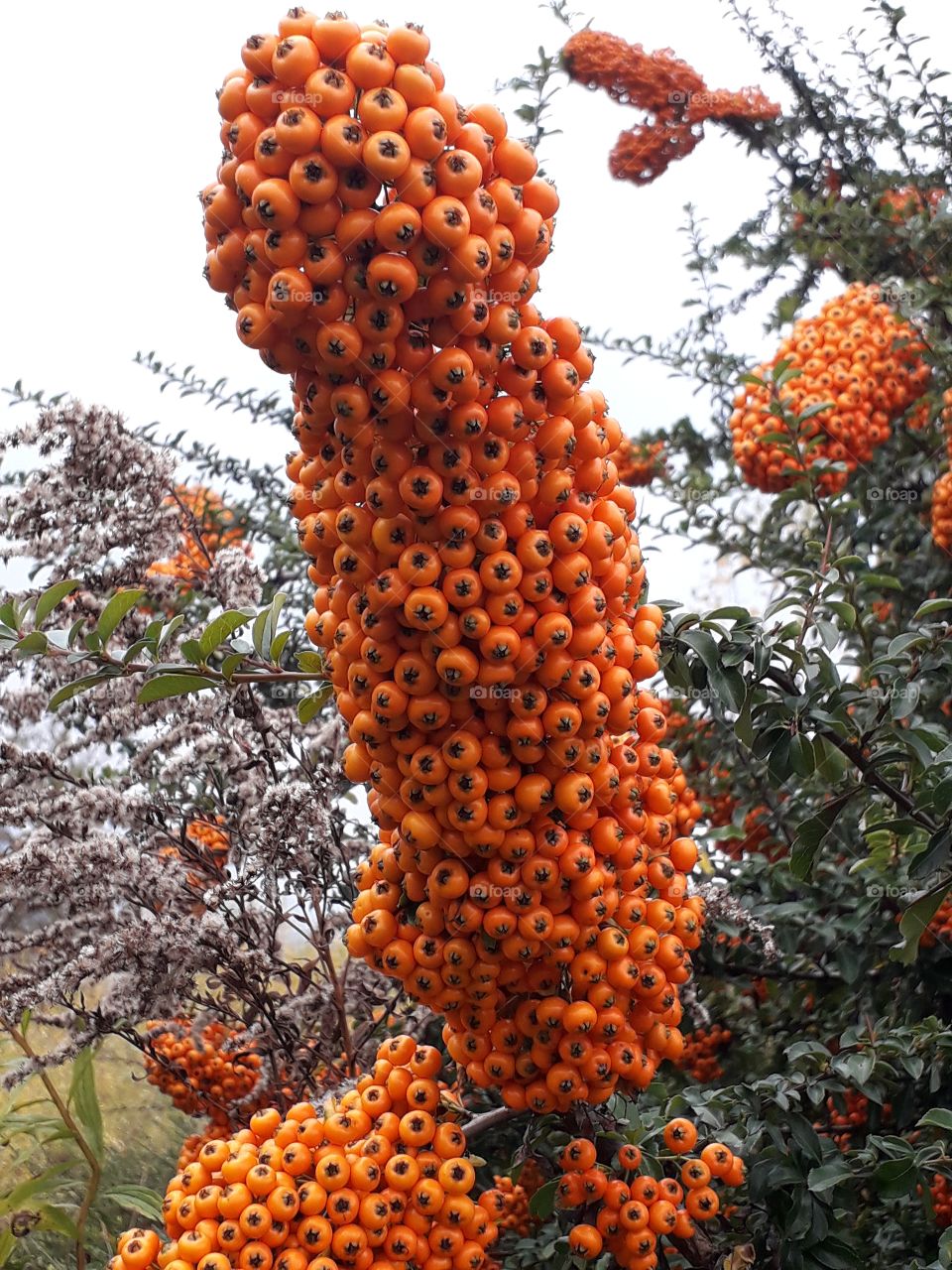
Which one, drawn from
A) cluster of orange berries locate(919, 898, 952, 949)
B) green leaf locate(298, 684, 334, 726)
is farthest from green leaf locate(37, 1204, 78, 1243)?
cluster of orange berries locate(919, 898, 952, 949)

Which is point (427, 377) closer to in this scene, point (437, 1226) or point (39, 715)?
point (437, 1226)

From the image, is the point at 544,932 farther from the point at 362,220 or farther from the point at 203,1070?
the point at 203,1070

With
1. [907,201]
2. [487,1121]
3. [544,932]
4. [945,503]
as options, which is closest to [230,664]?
[544,932]

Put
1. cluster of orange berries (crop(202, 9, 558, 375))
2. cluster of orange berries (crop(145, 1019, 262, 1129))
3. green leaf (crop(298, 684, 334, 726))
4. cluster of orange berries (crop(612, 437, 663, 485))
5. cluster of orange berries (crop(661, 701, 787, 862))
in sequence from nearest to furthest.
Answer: cluster of orange berries (crop(202, 9, 558, 375)) < green leaf (crop(298, 684, 334, 726)) < cluster of orange berries (crop(145, 1019, 262, 1129)) < cluster of orange berries (crop(661, 701, 787, 862)) < cluster of orange berries (crop(612, 437, 663, 485))

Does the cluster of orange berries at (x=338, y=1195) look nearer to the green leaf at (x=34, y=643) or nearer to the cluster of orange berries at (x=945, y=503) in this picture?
the green leaf at (x=34, y=643)

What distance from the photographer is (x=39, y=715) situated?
9.47 ft

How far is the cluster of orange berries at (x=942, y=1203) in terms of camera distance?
302 centimetres

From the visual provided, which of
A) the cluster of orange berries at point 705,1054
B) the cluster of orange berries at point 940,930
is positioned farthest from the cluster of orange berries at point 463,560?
the cluster of orange berries at point 705,1054

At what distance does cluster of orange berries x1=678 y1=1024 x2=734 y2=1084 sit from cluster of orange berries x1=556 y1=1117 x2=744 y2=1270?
5.25 ft

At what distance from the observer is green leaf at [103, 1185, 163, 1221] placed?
2680 mm

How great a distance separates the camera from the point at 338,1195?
1.86 meters

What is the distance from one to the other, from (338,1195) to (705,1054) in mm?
2168

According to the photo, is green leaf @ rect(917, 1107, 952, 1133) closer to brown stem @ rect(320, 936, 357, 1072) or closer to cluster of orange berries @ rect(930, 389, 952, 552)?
brown stem @ rect(320, 936, 357, 1072)

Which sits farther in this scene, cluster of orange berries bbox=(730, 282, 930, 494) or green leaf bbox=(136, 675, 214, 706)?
cluster of orange berries bbox=(730, 282, 930, 494)
